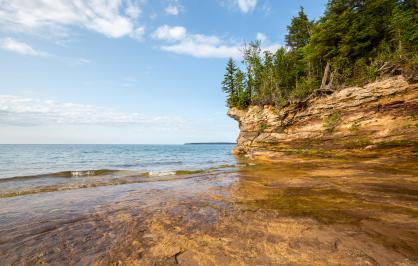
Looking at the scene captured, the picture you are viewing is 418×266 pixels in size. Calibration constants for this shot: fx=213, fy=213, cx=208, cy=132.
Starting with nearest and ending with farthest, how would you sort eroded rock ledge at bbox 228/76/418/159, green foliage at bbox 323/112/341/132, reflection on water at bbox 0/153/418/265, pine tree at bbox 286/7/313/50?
reflection on water at bbox 0/153/418/265, eroded rock ledge at bbox 228/76/418/159, green foliage at bbox 323/112/341/132, pine tree at bbox 286/7/313/50

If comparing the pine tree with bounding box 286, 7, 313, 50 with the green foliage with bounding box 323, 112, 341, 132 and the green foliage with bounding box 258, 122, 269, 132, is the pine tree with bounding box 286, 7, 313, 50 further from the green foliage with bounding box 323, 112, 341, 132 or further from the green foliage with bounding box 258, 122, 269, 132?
the green foliage with bounding box 323, 112, 341, 132

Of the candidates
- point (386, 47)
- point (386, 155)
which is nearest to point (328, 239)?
point (386, 155)

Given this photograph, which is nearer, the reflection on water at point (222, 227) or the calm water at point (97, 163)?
the reflection on water at point (222, 227)

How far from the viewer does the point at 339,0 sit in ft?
92.8

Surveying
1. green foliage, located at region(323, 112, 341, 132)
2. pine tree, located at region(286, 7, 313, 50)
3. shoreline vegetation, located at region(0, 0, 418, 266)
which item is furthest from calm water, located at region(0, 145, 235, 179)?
pine tree, located at region(286, 7, 313, 50)

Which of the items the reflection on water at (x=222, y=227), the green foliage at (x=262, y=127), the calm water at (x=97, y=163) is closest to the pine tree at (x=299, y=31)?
the green foliage at (x=262, y=127)

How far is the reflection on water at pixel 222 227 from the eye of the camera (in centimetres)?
379

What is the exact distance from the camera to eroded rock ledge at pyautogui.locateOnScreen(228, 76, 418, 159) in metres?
16.8

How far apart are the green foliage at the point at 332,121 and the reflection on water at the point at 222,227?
1337 cm

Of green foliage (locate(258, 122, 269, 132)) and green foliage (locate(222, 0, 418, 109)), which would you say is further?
green foliage (locate(258, 122, 269, 132))

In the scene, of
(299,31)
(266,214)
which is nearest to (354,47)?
(299,31)

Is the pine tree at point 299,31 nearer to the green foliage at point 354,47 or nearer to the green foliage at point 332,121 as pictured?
the green foliage at point 354,47

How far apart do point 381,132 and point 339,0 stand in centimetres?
2068

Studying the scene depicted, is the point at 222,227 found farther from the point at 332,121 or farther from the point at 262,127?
the point at 262,127
